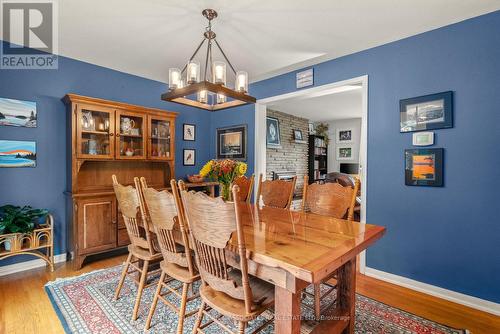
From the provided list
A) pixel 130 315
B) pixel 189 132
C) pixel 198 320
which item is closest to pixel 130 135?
pixel 189 132

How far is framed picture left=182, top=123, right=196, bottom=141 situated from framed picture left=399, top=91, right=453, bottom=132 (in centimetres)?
308

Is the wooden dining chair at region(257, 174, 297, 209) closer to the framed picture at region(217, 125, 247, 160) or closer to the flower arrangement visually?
the flower arrangement

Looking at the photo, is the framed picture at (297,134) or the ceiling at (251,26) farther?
the framed picture at (297,134)

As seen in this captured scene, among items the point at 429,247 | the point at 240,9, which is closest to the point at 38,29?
the point at 240,9

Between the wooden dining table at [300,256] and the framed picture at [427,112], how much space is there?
1426 mm

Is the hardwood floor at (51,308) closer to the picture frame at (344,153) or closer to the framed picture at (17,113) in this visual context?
the framed picture at (17,113)

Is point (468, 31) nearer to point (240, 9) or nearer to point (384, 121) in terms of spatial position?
point (384, 121)

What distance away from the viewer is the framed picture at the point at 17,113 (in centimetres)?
269

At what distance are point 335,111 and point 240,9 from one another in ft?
15.5

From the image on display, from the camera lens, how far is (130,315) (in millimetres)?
1965

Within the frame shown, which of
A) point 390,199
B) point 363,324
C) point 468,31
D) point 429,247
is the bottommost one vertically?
point 363,324

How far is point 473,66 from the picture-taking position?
2209mm

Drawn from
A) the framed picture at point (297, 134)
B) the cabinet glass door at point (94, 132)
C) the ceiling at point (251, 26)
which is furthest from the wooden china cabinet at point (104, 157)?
the framed picture at point (297, 134)

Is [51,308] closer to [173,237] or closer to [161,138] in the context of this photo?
[173,237]
